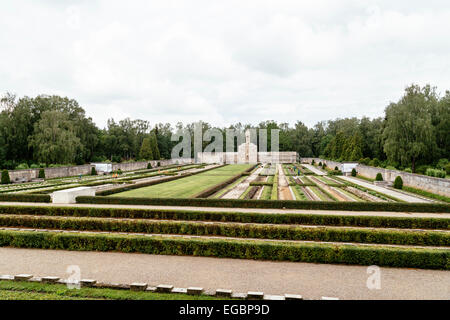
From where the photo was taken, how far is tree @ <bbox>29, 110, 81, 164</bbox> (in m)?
37.7

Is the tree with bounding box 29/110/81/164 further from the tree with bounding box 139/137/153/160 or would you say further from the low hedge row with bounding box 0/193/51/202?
the low hedge row with bounding box 0/193/51/202

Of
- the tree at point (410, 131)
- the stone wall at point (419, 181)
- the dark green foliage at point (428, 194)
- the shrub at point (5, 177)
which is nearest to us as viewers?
the dark green foliage at point (428, 194)

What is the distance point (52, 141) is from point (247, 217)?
3571 cm

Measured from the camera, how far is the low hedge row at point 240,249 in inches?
316

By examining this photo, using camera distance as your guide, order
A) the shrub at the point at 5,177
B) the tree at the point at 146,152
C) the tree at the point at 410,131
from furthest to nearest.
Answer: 1. the tree at the point at 146,152
2. the tree at the point at 410,131
3. the shrub at the point at 5,177

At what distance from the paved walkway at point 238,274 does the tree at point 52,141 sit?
107 ft

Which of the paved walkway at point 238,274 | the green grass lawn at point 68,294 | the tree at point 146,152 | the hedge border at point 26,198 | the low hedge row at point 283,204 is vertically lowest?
the paved walkway at point 238,274

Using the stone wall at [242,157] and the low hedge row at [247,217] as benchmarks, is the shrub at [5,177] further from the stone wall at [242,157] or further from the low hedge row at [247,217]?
the stone wall at [242,157]

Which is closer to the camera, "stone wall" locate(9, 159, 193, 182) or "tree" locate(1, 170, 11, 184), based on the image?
"tree" locate(1, 170, 11, 184)

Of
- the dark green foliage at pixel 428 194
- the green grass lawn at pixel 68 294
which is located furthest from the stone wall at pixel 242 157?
the green grass lawn at pixel 68 294

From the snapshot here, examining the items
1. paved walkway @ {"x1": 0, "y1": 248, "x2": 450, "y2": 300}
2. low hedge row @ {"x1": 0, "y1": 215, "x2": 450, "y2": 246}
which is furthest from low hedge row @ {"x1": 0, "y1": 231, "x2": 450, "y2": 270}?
low hedge row @ {"x1": 0, "y1": 215, "x2": 450, "y2": 246}

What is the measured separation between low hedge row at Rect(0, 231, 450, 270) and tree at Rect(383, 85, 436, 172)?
28438 mm

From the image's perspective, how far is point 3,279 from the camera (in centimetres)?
709
